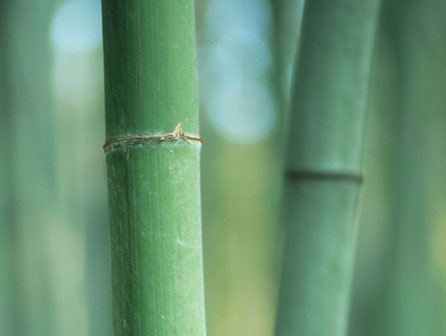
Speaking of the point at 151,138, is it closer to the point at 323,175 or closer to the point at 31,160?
the point at 323,175

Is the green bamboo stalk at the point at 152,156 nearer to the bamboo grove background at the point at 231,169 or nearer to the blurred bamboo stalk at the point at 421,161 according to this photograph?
the bamboo grove background at the point at 231,169

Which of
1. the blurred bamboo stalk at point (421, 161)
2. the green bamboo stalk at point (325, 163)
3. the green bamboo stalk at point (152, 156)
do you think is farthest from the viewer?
the blurred bamboo stalk at point (421, 161)

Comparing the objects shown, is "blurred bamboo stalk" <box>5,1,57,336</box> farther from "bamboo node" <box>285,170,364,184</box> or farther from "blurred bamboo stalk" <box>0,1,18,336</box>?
"bamboo node" <box>285,170,364,184</box>

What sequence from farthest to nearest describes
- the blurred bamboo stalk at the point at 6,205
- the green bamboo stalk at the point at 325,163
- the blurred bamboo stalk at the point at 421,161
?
the blurred bamboo stalk at the point at 6,205
the blurred bamboo stalk at the point at 421,161
the green bamboo stalk at the point at 325,163


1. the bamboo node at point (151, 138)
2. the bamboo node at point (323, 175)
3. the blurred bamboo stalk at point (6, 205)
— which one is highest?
the bamboo node at point (151, 138)

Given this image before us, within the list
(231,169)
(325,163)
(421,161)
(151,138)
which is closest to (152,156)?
(151,138)

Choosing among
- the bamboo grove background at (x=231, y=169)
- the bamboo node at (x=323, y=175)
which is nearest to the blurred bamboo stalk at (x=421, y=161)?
the bamboo grove background at (x=231, y=169)

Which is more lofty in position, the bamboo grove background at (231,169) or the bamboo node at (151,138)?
the bamboo node at (151,138)
